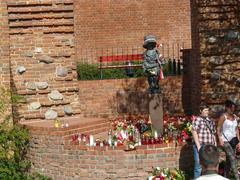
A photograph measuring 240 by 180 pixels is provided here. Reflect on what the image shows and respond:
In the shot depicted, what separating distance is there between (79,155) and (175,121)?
3.02 m

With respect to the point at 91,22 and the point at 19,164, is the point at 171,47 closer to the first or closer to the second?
the point at 91,22

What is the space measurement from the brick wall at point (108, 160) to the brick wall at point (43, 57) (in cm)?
214

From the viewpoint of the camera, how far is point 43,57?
37.5 ft

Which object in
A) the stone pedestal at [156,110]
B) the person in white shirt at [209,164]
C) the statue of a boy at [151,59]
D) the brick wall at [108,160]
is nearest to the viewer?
the person in white shirt at [209,164]

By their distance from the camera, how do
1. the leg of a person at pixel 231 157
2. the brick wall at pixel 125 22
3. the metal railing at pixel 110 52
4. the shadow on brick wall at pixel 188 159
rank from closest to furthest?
the leg of a person at pixel 231 157, the shadow on brick wall at pixel 188 159, the metal railing at pixel 110 52, the brick wall at pixel 125 22

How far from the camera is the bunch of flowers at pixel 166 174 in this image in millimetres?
8338

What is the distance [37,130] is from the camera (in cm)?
970

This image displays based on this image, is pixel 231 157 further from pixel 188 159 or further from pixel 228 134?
pixel 188 159

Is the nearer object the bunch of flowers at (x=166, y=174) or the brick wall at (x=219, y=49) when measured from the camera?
the bunch of flowers at (x=166, y=174)

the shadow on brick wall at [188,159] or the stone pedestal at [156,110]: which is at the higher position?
the stone pedestal at [156,110]

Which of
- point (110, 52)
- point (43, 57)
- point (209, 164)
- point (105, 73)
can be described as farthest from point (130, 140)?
point (110, 52)

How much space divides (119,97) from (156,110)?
328 cm

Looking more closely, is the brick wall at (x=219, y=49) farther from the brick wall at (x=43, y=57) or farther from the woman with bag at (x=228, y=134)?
the brick wall at (x=43, y=57)

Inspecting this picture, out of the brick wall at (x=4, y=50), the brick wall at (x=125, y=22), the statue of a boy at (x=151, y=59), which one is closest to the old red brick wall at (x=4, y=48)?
the brick wall at (x=4, y=50)
